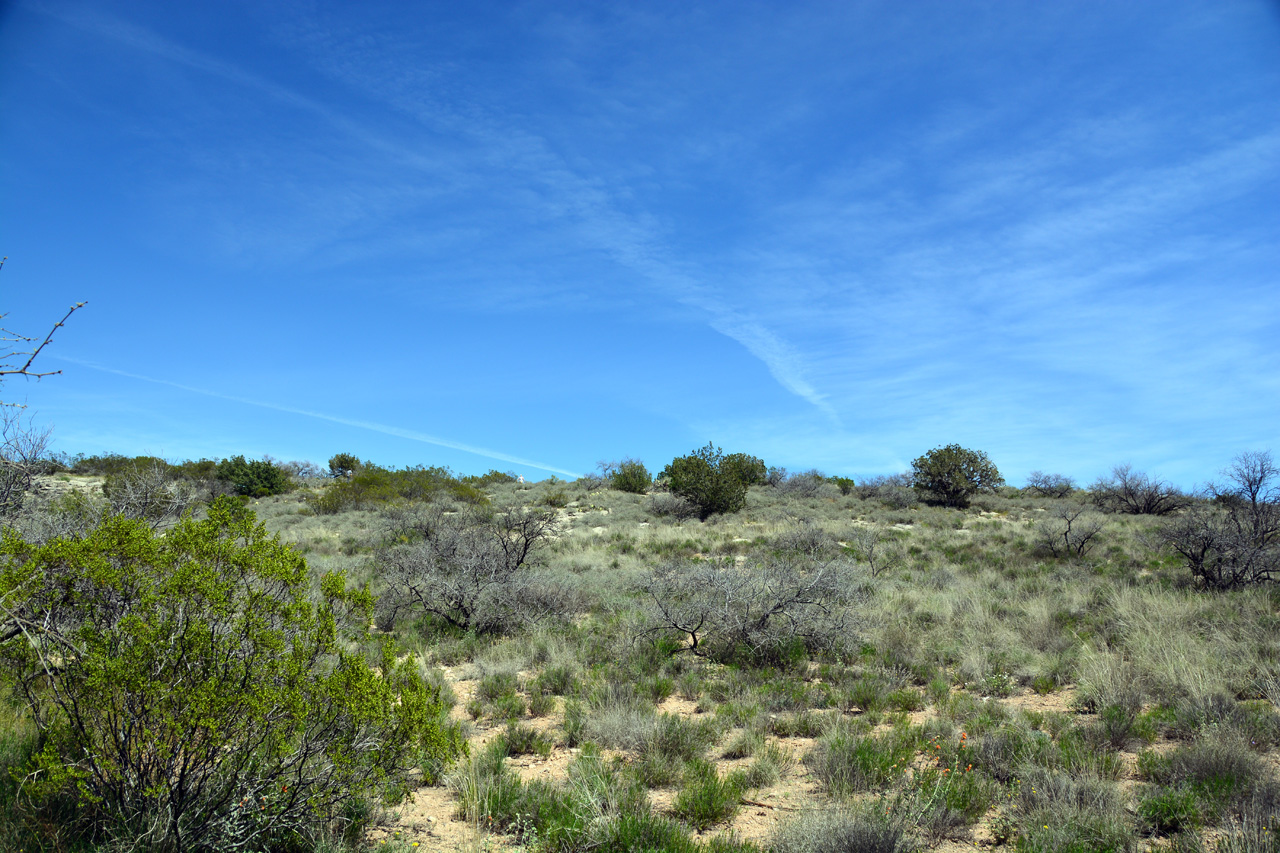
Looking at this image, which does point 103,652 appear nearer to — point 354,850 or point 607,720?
point 354,850

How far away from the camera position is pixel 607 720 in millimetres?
6578

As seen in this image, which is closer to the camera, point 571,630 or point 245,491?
point 571,630

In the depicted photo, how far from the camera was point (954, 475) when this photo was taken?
3544 cm

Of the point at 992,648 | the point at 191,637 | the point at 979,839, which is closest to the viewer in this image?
the point at 191,637

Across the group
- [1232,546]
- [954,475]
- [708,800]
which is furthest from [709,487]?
[708,800]

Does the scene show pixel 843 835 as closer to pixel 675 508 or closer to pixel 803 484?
pixel 675 508

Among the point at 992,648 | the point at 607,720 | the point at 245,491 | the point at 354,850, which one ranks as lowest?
the point at 354,850

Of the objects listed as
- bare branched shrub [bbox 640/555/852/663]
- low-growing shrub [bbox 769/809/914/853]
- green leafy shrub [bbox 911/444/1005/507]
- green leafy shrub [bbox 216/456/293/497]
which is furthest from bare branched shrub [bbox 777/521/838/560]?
green leafy shrub [bbox 216/456/293/497]

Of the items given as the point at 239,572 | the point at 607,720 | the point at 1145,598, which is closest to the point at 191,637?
the point at 239,572

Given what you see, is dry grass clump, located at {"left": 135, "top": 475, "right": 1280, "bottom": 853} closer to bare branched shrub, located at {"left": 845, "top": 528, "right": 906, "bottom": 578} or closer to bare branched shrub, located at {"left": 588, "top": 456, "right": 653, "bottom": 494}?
bare branched shrub, located at {"left": 845, "top": 528, "right": 906, "bottom": 578}

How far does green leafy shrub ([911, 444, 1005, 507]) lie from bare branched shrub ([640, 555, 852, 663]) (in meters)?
28.1

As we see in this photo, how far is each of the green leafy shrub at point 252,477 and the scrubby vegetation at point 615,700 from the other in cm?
A: 2559

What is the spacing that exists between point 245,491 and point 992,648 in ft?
127

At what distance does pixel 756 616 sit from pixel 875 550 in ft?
34.9
